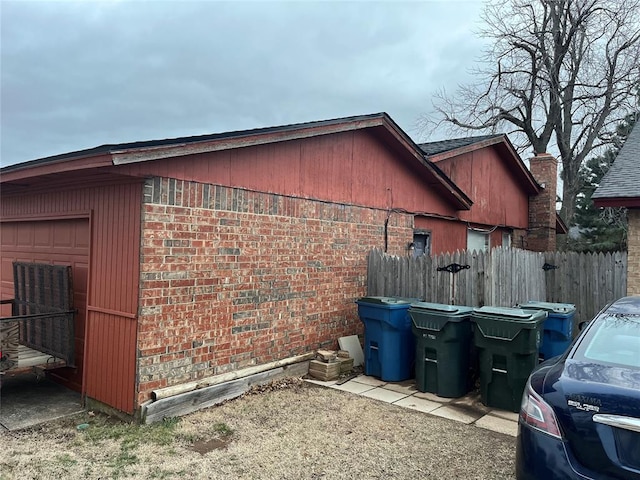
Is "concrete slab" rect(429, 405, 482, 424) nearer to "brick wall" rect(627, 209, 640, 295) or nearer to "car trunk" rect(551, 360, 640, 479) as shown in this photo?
"car trunk" rect(551, 360, 640, 479)

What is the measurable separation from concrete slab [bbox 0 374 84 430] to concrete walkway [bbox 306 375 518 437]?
10.2ft

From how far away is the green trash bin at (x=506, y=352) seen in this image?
5.48 m

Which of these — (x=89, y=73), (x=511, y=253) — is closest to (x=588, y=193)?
(x=511, y=253)

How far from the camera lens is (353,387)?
21.4 ft

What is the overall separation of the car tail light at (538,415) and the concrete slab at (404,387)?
140 inches

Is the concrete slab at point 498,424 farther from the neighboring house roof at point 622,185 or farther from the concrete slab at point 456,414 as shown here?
the neighboring house roof at point 622,185

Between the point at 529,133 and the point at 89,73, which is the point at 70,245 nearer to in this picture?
the point at 89,73

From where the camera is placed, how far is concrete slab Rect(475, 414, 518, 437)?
196 inches

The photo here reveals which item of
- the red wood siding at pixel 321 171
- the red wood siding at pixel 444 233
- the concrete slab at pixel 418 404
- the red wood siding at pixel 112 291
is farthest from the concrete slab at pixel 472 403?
the red wood siding at pixel 444 233

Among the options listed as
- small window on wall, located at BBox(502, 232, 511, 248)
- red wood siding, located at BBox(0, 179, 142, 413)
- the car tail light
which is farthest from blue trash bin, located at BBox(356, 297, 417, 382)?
small window on wall, located at BBox(502, 232, 511, 248)

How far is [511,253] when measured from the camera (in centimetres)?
837

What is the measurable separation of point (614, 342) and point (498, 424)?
2362 mm

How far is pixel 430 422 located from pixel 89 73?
15888mm

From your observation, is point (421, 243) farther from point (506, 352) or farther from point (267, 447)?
point (267, 447)
